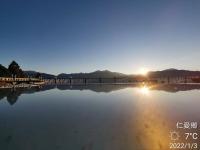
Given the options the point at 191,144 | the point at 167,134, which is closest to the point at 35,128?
the point at 167,134

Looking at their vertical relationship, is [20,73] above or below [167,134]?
above

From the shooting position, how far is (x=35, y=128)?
12727 mm

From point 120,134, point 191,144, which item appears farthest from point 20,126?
point 191,144

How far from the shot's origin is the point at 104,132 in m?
11.8

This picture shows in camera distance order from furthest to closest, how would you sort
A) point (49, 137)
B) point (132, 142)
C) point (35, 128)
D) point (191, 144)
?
point (35, 128) → point (49, 137) → point (132, 142) → point (191, 144)

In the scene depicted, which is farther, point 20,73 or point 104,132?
point 20,73

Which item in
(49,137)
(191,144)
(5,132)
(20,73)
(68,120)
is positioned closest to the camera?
(191,144)

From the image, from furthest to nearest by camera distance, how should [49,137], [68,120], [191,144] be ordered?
1. [68,120]
2. [49,137]
3. [191,144]

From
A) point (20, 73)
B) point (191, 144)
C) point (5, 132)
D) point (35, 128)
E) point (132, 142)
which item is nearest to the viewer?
point (191, 144)

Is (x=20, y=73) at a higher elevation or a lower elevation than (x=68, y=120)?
higher

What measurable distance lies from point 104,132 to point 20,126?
156 inches

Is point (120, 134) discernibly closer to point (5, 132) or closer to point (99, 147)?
point (99, 147)

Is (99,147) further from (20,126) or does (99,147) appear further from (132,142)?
(20,126)

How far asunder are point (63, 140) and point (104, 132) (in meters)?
2.04
